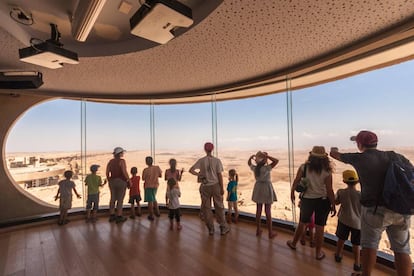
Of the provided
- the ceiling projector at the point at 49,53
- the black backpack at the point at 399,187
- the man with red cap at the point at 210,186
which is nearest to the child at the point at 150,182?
the man with red cap at the point at 210,186

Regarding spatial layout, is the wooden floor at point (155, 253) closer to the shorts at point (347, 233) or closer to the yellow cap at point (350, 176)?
the shorts at point (347, 233)

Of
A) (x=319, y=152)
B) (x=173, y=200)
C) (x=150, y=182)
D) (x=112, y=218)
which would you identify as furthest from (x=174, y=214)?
(x=319, y=152)

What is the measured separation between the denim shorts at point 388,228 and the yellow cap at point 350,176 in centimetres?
62

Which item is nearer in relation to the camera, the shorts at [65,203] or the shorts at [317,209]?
the shorts at [317,209]

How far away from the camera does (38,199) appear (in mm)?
4492

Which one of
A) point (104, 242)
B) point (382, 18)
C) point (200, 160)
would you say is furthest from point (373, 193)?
point (104, 242)

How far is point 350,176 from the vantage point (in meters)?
2.46


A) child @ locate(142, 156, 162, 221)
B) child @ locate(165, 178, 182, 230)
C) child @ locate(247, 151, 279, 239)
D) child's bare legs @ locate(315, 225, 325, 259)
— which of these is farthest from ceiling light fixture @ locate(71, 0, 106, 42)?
child's bare legs @ locate(315, 225, 325, 259)

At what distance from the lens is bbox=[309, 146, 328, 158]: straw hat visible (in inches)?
105

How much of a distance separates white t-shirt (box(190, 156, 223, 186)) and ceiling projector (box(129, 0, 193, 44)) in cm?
213

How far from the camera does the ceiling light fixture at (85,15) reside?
1.59m

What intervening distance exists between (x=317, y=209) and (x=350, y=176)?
22.3 inches

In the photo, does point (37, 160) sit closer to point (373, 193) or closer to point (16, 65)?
point (16, 65)

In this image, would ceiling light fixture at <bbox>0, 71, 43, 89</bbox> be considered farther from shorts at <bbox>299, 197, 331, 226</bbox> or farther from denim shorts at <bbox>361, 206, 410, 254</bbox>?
denim shorts at <bbox>361, 206, 410, 254</bbox>
